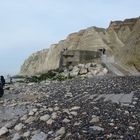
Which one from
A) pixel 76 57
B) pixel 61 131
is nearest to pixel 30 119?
pixel 61 131

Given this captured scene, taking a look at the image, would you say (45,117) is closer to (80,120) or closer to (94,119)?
(80,120)

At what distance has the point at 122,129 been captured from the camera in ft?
32.9

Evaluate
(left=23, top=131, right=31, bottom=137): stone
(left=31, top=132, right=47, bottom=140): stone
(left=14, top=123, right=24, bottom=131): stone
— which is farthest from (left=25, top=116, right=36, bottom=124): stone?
(left=31, top=132, right=47, bottom=140): stone

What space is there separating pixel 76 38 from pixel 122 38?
407 inches

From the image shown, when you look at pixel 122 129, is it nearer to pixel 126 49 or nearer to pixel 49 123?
pixel 49 123

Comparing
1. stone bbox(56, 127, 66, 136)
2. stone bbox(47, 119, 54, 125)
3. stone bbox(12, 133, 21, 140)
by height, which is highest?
stone bbox(47, 119, 54, 125)

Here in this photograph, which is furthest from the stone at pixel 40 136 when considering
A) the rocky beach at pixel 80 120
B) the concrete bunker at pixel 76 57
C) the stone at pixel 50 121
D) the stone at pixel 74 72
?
the concrete bunker at pixel 76 57

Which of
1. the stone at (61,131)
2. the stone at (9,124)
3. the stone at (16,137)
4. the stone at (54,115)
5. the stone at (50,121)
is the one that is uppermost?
the stone at (54,115)

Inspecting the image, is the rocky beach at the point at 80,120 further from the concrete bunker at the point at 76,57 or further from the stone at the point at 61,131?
the concrete bunker at the point at 76,57

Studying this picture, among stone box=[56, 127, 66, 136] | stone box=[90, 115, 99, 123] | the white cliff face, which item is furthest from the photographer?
the white cliff face

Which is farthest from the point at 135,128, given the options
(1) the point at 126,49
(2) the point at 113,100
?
(1) the point at 126,49

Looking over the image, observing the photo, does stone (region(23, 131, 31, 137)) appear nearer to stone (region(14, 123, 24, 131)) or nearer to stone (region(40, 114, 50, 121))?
stone (region(14, 123, 24, 131))

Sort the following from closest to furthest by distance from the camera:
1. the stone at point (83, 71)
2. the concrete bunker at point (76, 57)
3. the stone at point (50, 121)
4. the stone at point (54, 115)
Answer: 1. the stone at point (50, 121)
2. the stone at point (54, 115)
3. the stone at point (83, 71)
4. the concrete bunker at point (76, 57)

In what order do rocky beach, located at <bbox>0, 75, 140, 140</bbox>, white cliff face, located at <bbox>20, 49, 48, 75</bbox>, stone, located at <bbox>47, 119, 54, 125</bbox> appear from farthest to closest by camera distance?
white cliff face, located at <bbox>20, 49, 48, 75</bbox> → stone, located at <bbox>47, 119, 54, 125</bbox> → rocky beach, located at <bbox>0, 75, 140, 140</bbox>
